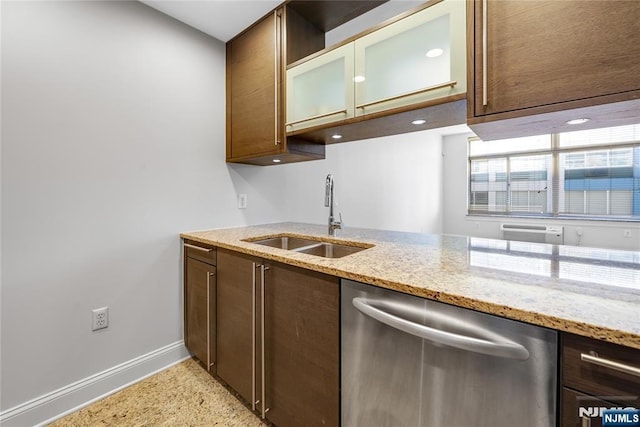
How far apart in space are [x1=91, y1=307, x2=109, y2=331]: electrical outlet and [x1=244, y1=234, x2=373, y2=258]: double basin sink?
36.4 inches

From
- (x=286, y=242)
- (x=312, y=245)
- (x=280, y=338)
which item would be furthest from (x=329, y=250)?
(x=280, y=338)

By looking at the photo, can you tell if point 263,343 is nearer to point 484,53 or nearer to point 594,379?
point 594,379

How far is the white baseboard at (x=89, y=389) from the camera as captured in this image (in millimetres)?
1316

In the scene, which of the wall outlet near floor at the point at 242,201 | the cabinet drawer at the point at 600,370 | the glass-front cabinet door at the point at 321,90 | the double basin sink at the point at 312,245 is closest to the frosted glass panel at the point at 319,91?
the glass-front cabinet door at the point at 321,90

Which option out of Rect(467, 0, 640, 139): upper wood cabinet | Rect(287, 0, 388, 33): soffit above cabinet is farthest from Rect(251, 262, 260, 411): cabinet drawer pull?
Rect(287, 0, 388, 33): soffit above cabinet

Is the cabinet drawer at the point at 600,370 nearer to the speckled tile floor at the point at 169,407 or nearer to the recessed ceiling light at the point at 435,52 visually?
the recessed ceiling light at the point at 435,52

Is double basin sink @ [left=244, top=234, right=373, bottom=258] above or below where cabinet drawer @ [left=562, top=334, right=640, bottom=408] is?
above

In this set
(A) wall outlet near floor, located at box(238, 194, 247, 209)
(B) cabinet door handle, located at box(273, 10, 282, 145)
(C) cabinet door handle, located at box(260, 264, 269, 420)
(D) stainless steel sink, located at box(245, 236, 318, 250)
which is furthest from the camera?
(A) wall outlet near floor, located at box(238, 194, 247, 209)

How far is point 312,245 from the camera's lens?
1732 mm

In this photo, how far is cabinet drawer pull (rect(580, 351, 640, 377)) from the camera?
1.69ft

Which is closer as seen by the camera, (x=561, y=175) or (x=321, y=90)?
(x=321, y=90)

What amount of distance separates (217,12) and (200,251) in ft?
5.10

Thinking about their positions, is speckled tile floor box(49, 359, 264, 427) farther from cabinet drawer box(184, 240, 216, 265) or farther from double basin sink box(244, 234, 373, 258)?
double basin sink box(244, 234, 373, 258)

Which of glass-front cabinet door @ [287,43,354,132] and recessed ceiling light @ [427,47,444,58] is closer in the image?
recessed ceiling light @ [427,47,444,58]
